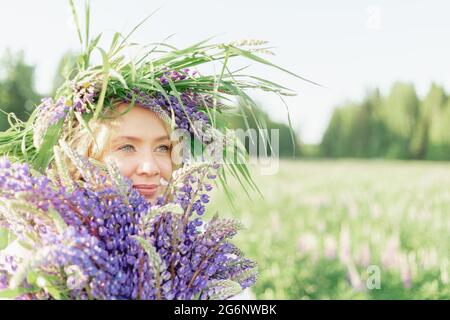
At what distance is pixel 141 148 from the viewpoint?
194 cm

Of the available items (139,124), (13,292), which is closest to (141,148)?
(139,124)

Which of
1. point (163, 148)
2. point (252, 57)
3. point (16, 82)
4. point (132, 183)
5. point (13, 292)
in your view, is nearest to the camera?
point (13, 292)

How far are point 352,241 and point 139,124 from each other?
139 inches

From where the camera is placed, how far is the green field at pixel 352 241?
4.02 metres

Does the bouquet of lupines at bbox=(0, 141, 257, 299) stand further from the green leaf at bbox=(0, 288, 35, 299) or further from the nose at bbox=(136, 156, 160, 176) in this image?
the nose at bbox=(136, 156, 160, 176)

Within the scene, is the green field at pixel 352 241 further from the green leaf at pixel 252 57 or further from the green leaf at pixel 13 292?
the green leaf at pixel 13 292

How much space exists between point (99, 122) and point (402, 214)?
4348 mm

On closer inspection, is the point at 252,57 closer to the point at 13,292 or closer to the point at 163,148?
the point at 163,148

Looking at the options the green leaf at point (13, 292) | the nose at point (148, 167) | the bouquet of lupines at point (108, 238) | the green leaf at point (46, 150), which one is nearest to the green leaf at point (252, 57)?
the bouquet of lupines at point (108, 238)

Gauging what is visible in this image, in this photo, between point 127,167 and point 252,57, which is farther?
point 127,167

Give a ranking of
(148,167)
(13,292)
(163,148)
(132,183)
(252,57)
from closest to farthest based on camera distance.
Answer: (13,292) < (132,183) < (252,57) < (148,167) < (163,148)

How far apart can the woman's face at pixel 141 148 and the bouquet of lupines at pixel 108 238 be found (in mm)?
264

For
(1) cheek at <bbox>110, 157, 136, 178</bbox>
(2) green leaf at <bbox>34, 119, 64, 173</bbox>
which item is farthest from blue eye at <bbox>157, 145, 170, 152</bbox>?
(2) green leaf at <bbox>34, 119, 64, 173</bbox>
